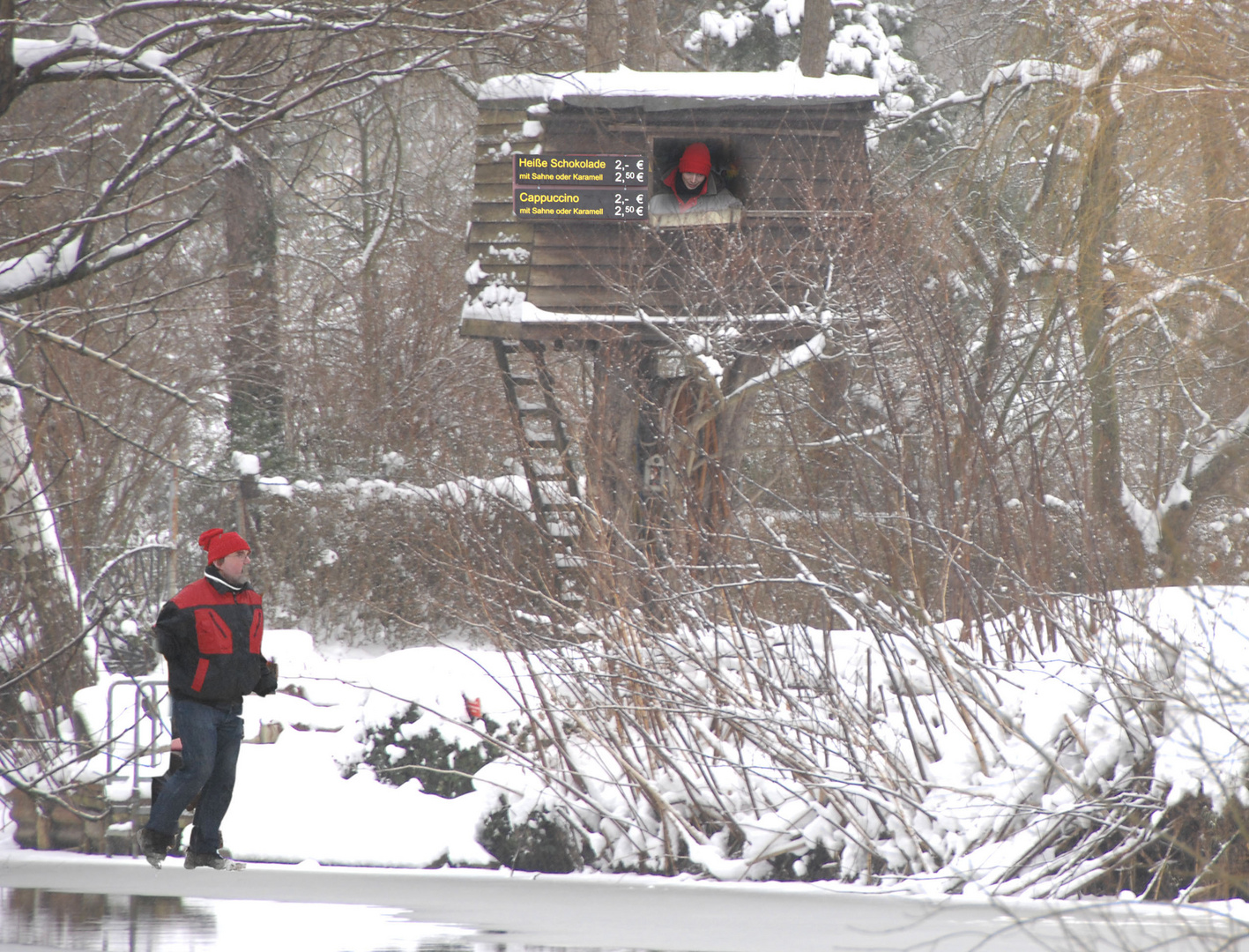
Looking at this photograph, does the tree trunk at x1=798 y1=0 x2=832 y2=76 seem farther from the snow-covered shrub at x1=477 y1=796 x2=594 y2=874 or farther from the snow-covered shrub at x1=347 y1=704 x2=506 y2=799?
the snow-covered shrub at x1=477 y1=796 x2=594 y2=874

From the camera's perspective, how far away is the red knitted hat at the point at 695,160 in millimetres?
14539

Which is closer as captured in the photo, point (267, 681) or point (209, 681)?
point (209, 681)

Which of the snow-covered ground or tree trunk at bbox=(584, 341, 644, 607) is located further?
tree trunk at bbox=(584, 341, 644, 607)

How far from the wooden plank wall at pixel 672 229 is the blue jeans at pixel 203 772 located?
8.18 meters

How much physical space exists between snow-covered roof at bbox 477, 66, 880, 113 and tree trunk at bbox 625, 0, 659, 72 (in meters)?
3.36

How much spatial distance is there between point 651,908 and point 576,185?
379 inches

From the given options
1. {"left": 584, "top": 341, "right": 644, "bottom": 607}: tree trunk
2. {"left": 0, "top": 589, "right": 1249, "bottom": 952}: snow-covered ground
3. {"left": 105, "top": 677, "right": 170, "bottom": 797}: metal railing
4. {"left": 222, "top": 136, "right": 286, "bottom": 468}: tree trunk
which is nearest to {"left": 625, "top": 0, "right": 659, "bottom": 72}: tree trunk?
{"left": 222, "top": 136, "right": 286, "bottom": 468}: tree trunk

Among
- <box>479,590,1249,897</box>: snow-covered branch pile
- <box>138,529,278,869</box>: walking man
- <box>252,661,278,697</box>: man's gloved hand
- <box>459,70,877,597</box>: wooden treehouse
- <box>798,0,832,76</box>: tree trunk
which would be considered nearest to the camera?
<box>479,590,1249,897</box>: snow-covered branch pile

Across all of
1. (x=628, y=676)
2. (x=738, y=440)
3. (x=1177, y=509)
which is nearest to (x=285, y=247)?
(x=738, y=440)

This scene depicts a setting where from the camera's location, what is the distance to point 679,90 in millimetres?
14500

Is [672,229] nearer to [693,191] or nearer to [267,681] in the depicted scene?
[693,191]

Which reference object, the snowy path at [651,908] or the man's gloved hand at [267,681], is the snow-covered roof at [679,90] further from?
the snowy path at [651,908]

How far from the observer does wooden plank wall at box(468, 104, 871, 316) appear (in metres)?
14.3

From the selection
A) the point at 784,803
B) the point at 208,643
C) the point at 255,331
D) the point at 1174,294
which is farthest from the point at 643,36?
the point at 208,643
